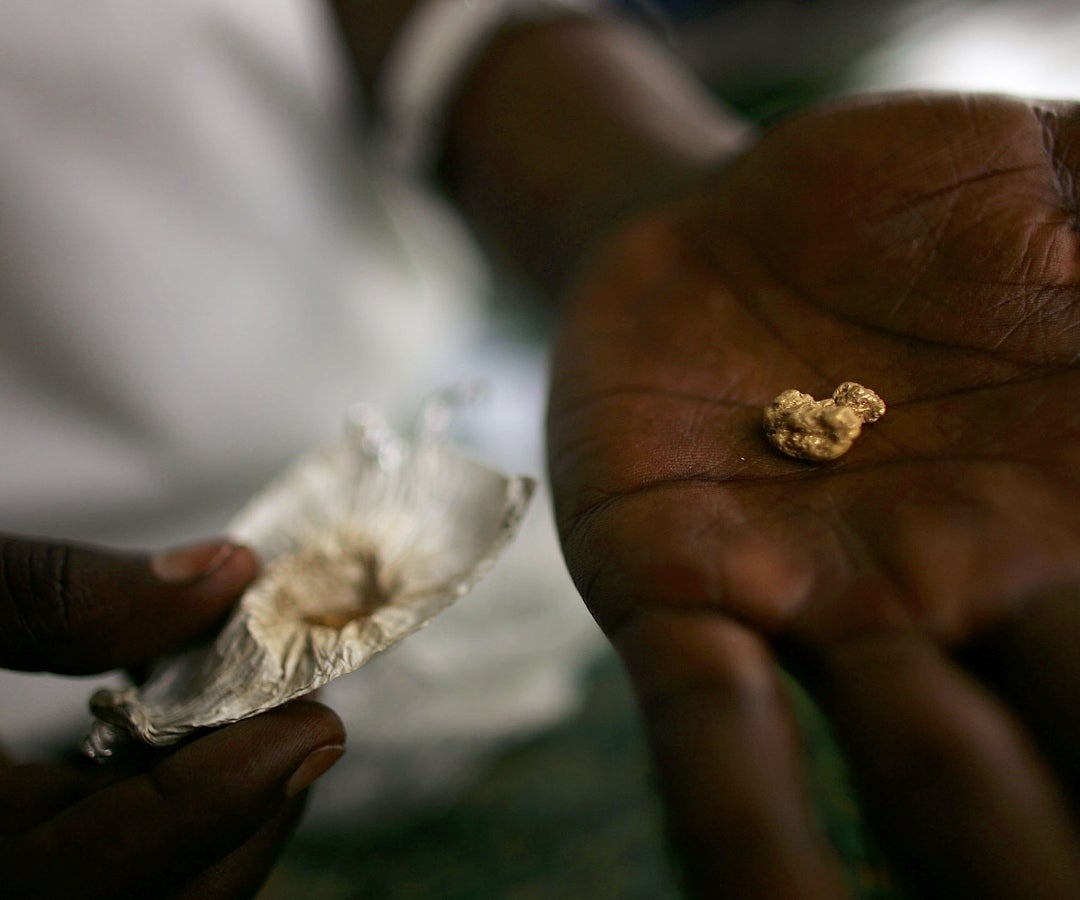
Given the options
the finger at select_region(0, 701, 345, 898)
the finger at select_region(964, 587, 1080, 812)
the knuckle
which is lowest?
the finger at select_region(964, 587, 1080, 812)

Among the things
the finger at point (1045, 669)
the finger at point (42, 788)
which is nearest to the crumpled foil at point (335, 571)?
the finger at point (42, 788)

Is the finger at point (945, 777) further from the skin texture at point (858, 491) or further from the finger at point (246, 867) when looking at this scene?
the finger at point (246, 867)

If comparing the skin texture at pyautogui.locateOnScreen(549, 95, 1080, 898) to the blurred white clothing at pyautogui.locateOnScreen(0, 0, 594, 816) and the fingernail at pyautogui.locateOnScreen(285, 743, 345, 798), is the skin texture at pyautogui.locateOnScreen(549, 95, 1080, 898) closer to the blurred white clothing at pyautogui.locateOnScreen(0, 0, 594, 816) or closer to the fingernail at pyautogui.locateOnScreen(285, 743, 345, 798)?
the fingernail at pyautogui.locateOnScreen(285, 743, 345, 798)

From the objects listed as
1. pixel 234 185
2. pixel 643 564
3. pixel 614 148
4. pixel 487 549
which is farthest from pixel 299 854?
pixel 614 148

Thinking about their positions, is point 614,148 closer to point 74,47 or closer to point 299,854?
point 74,47

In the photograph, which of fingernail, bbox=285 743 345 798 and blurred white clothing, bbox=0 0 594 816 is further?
blurred white clothing, bbox=0 0 594 816

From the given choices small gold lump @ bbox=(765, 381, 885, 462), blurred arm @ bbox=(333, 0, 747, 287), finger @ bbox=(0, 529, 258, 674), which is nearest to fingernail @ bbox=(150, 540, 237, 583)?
finger @ bbox=(0, 529, 258, 674)
